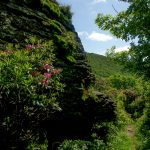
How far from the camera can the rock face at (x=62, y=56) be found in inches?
555

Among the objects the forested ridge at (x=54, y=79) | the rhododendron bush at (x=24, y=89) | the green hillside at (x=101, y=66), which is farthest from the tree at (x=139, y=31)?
the green hillside at (x=101, y=66)

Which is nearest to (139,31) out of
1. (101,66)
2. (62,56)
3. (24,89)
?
(62,56)

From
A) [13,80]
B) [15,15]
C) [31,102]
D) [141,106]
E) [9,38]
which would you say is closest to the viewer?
[13,80]

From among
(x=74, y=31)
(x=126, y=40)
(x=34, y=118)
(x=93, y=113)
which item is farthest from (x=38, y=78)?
(x=126, y=40)

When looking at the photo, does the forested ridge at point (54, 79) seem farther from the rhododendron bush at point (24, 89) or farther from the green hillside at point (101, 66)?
the green hillside at point (101, 66)

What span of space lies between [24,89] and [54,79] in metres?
1.97

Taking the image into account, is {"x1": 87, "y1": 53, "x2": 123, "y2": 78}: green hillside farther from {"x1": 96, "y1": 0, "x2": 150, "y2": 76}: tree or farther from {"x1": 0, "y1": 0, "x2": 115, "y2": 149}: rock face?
{"x1": 0, "y1": 0, "x2": 115, "y2": 149}: rock face

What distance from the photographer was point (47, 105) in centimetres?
1033

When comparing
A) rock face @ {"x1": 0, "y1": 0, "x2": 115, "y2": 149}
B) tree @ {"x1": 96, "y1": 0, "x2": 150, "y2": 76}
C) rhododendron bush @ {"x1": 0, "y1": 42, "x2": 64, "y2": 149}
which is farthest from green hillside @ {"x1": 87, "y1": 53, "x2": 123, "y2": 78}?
rhododendron bush @ {"x1": 0, "y1": 42, "x2": 64, "y2": 149}

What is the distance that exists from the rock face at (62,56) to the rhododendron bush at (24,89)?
2377 mm

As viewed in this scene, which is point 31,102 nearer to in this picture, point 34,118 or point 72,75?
point 34,118

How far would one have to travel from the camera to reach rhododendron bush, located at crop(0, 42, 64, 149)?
879cm

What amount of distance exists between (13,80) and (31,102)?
133 centimetres

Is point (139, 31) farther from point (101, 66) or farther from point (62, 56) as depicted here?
point (101, 66)
